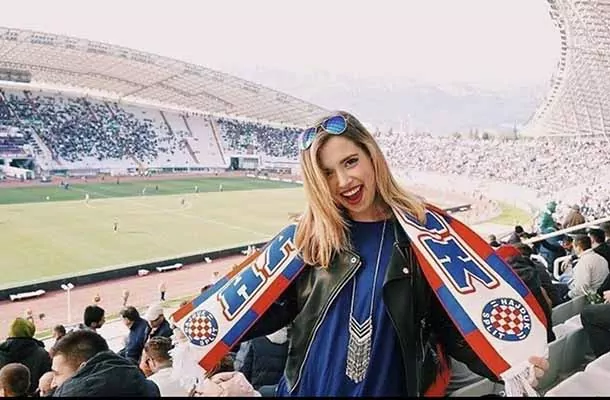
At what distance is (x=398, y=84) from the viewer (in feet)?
496

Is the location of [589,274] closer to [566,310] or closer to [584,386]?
[566,310]

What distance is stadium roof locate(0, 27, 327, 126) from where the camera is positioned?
37938mm

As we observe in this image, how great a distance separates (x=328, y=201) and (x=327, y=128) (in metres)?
0.18

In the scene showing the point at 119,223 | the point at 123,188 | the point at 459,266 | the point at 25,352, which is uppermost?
the point at 459,266

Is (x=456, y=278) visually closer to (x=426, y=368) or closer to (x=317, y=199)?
(x=426, y=368)

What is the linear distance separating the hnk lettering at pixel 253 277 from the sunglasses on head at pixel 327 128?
0.78ft

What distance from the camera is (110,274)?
48.9 feet

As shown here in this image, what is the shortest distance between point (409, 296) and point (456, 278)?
116 mm

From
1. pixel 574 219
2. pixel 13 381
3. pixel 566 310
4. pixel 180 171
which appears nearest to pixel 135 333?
pixel 13 381

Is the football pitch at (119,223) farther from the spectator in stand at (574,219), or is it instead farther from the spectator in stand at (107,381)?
the spectator in stand at (107,381)

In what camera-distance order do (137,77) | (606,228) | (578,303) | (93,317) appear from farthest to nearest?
(137,77)
(606,228)
(93,317)
(578,303)

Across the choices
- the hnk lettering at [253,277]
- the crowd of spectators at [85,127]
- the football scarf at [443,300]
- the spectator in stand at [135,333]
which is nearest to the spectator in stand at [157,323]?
the spectator in stand at [135,333]

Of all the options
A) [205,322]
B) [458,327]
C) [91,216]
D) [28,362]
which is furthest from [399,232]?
[91,216]

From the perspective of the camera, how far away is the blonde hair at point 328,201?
5.03 ft
